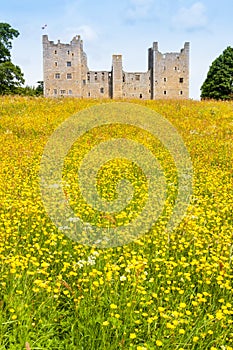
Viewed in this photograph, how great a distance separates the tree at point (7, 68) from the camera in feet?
168

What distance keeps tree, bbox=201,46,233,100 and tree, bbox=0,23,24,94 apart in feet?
94.9

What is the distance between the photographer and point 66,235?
5.16 m

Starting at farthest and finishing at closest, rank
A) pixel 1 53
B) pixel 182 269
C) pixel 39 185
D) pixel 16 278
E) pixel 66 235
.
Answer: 1. pixel 1 53
2. pixel 39 185
3. pixel 66 235
4. pixel 182 269
5. pixel 16 278

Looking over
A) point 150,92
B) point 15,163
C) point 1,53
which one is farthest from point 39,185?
point 150,92

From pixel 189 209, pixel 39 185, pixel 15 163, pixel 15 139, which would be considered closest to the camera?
pixel 189 209

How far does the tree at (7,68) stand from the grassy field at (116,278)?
45.6 m

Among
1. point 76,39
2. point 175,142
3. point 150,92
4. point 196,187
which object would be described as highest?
point 76,39

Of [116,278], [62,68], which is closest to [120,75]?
[62,68]

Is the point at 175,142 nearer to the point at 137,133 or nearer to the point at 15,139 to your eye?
the point at 137,133

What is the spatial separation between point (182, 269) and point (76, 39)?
69060 mm

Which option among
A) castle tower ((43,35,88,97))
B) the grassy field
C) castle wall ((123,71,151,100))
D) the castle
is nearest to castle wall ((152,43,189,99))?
the castle

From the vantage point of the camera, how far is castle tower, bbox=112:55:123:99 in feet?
220

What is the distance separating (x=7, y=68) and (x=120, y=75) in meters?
23.1

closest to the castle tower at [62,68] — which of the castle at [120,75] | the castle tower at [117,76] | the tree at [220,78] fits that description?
the castle at [120,75]
